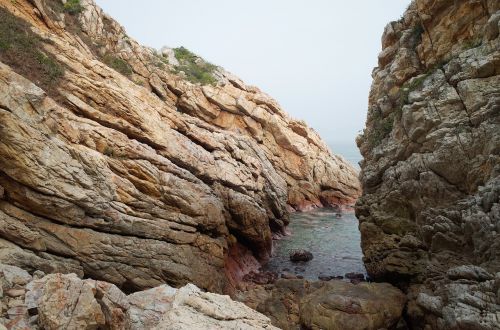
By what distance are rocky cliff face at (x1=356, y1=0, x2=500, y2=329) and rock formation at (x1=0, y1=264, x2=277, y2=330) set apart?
33.0ft

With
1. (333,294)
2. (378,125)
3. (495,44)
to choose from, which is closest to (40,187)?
(333,294)

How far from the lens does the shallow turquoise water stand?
96.4 feet

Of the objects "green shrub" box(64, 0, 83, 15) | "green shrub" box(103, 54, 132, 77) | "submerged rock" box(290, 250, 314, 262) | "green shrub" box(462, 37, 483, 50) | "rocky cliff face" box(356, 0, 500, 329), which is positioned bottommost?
"submerged rock" box(290, 250, 314, 262)

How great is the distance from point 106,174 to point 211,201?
8544 millimetres

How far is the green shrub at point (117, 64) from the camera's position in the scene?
37625 millimetres

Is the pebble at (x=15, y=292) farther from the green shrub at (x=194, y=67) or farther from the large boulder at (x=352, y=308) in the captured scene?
the green shrub at (x=194, y=67)

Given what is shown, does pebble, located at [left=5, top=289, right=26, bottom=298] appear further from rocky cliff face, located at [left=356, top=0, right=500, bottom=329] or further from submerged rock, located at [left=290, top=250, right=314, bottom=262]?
submerged rock, located at [left=290, top=250, right=314, bottom=262]

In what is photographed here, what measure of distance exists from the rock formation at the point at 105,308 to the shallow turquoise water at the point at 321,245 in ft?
56.5

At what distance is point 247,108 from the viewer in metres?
52.3

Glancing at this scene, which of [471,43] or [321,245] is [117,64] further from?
[471,43]

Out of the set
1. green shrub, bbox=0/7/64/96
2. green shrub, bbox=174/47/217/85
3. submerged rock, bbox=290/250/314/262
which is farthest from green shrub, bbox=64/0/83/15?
submerged rock, bbox=290/250/314/262

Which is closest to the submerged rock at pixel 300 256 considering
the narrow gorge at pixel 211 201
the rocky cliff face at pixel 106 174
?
the narrow gorge at pixel 211 201

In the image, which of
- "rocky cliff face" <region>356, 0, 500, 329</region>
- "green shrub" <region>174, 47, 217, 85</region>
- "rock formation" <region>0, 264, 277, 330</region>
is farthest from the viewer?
"green shrub" <region>174, 47, 217, 85</region>

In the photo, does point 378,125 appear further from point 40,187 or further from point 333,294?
point 40,187
